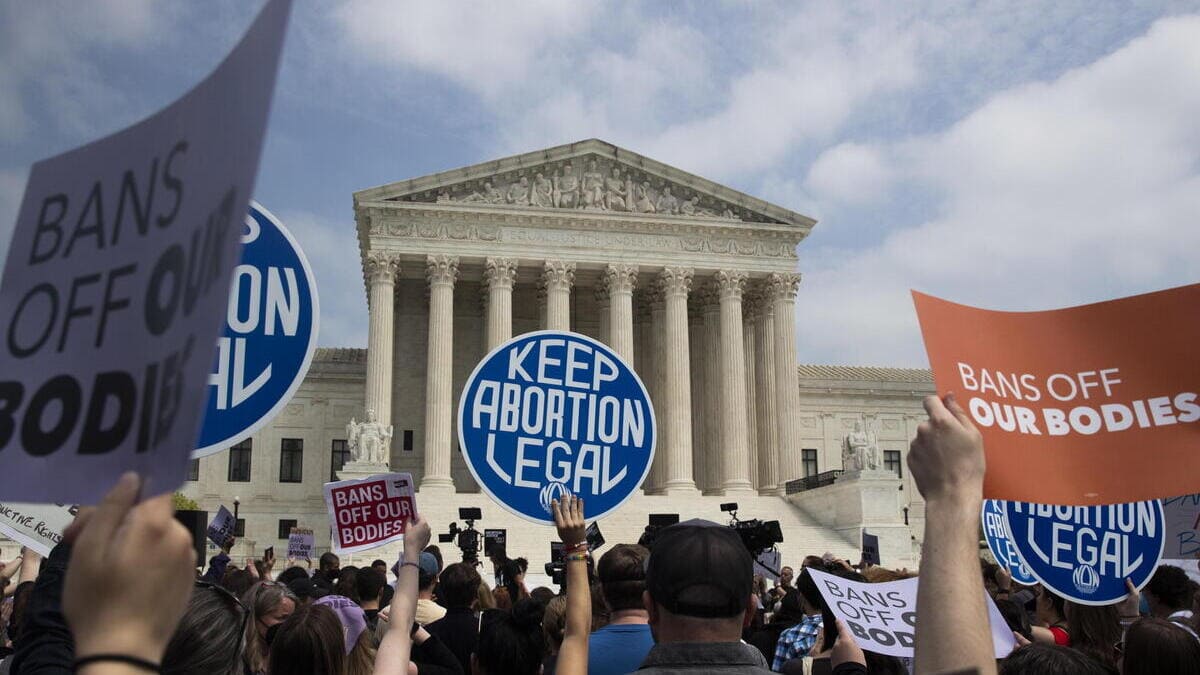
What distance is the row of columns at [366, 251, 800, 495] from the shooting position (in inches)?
1772

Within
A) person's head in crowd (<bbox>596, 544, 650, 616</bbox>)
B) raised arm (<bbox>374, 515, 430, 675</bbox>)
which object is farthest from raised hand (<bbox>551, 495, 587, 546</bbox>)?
raised arm (<bbox>374, 515, 430, 675</bbox>)

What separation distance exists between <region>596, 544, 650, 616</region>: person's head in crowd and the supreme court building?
119 ft

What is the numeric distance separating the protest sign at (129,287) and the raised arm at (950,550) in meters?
1.51

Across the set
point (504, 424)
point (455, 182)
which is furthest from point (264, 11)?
point (455, 182)

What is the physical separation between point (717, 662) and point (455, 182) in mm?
44840

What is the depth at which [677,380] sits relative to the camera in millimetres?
46875

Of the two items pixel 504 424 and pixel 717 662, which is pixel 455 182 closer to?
pixel 504 424

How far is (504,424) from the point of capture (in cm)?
735

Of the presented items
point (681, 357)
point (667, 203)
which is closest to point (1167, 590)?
point (681, 357)

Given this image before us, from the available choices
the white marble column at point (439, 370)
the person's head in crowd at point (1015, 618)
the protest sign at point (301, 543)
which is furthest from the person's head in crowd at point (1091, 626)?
the white marble column at point (439, 370)

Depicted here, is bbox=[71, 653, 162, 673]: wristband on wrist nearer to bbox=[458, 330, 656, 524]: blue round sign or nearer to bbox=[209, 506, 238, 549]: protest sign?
bbox=[458, 330, 656, 524]: blue round sign

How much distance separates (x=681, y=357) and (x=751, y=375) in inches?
196

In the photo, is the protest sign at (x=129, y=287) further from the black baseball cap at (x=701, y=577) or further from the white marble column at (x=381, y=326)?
the white marble column at (x=381, y=326)

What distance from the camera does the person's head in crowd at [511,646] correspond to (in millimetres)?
5156
